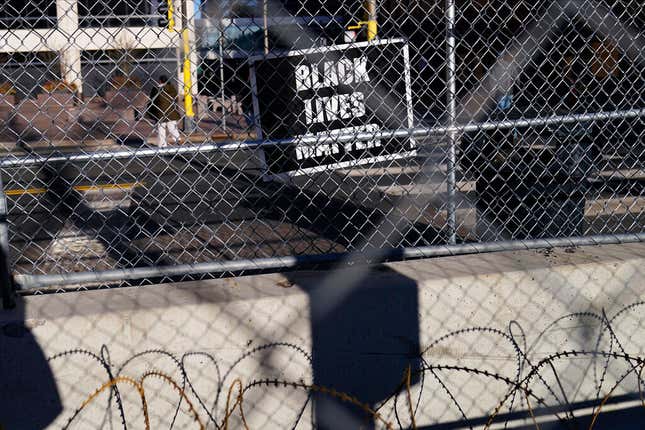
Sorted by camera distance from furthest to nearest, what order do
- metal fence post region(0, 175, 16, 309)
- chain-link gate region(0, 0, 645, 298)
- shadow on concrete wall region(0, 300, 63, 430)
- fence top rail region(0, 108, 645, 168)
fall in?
chain-link gate region(0, 0, 645, 298)
fence top rail region(0, 108, 645, 168)
metal fence post region(0, 175, 16, 309)
shadow on concrete wall region(0, 300, 63, 430)

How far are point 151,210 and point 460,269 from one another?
5309 mm

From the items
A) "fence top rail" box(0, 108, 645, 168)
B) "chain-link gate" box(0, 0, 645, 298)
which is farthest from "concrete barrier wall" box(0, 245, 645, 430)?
"fence top rail" box(0, 108, 645, 168)

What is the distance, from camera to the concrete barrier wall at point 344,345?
2.95 meters

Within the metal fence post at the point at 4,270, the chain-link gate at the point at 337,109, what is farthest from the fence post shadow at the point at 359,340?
the metal fence post at the point at 4,270

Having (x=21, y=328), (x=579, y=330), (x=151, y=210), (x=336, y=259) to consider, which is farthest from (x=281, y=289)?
(x=151, y=210)

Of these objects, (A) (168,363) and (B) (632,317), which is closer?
(A) (168,363)

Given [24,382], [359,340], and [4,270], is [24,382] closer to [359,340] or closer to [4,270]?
[4,270]

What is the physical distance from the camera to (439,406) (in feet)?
11.0

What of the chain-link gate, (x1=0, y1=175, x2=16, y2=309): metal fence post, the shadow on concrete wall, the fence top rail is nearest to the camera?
the shadow on concrete wall

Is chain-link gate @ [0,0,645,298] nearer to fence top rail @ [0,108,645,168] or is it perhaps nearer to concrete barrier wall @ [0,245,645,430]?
fence top rail @ [0,108,645,168]

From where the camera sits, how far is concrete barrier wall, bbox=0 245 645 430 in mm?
2953

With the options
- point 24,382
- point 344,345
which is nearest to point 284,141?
point 344,345

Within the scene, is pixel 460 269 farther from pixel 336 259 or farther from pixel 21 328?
pixel 21 328

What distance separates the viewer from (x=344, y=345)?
3229mm
